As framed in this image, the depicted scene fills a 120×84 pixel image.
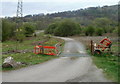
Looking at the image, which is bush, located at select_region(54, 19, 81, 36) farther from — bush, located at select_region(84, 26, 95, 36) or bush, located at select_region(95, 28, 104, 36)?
bush, located at select_region(95, 28, 104, 36)

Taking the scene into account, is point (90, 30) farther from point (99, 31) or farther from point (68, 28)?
point (68, 28)

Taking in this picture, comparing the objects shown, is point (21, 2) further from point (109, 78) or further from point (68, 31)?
point (68, 31)

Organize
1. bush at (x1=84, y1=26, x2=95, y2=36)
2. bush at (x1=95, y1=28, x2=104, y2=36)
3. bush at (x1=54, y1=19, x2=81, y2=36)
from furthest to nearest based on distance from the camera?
bush at (x1=54, y1=19, x2=81, y2=36)
bush at (x1=84, y1=26, x2=95, y2=36)
bush at (x1=95, y1=28, x2=104, y2=36)

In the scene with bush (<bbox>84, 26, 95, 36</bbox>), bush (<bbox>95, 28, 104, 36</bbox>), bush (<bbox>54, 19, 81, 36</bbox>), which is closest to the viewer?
bush (<bbox>95, 28, 104, 36</bbox>)

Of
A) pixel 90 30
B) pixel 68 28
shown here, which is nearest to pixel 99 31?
pixel 90 30

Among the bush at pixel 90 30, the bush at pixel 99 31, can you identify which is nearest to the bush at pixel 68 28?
the bush at pixel 90 30

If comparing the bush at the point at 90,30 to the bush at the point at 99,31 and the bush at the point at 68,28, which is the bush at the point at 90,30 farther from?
the bush at the point at 68,28

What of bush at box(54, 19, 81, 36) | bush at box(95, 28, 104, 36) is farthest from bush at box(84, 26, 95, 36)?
bush at box(54, 19, 81, 36)

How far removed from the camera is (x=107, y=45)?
48.7 feet

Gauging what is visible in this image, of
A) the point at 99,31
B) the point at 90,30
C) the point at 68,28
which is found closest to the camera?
the point at 99,31

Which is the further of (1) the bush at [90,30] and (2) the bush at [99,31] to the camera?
(1) the bush at [90,30]

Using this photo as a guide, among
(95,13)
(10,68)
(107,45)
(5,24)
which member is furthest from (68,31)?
(95,13)

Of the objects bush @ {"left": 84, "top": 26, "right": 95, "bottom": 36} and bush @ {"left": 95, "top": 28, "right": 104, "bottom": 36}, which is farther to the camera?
bush @ {"left": 84, "top": 26, "right": 95, "bottom": 36}

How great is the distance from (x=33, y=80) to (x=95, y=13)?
512 feet
